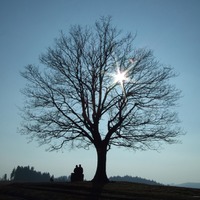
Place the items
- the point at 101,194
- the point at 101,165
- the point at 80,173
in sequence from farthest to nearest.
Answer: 1. the point at 80,173
2. the point at 101,165
3. the point at 101,194

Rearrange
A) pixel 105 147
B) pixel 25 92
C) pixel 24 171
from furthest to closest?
pixel 24 171 < pixel 25 92 < pixel 105 147

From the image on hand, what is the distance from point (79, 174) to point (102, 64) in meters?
11.8

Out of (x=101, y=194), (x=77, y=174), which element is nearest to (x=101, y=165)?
(x=77, y=174)

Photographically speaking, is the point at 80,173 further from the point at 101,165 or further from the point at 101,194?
the point at 101,194

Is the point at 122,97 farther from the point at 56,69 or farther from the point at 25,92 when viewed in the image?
the point at 25,92

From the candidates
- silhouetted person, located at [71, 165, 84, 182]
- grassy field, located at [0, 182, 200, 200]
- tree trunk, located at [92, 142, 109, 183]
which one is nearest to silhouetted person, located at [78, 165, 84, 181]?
silhouetted person, located at [71, 165, 84, 182]

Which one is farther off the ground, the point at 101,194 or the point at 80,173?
the point at 80,173

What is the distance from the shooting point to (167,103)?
28156 mm

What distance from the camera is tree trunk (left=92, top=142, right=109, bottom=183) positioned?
87.7ft

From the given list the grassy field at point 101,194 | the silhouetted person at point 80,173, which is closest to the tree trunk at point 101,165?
the silhouetted person at point 80,173

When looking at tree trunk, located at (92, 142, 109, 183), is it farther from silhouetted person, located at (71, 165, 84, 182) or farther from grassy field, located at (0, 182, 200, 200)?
grassy field, located at (0, 182, 200, 200)

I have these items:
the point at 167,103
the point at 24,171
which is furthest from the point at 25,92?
the point at 24,171

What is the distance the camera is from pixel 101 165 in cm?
2747

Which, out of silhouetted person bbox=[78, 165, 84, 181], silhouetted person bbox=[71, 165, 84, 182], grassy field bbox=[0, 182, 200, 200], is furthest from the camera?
silhouetted person bbox=[78, 165, 84, 181]
